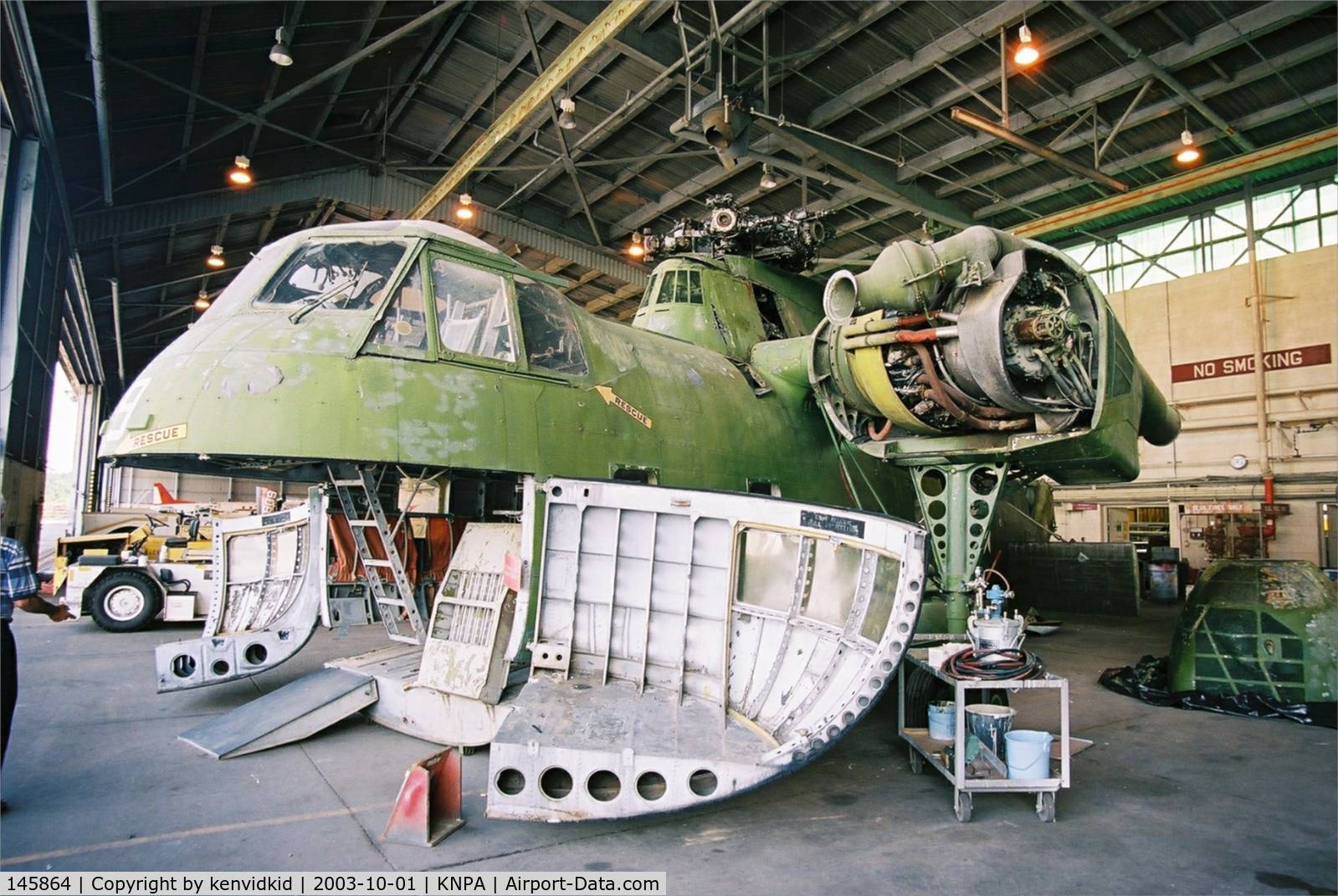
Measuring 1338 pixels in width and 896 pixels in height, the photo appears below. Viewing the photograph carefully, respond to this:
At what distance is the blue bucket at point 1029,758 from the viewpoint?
15.3 feet

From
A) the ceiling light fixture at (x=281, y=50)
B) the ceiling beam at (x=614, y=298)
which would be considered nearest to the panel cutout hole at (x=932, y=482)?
the ceiling light fixture at (x=281, y=50)

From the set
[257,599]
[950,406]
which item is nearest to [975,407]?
[950,406]

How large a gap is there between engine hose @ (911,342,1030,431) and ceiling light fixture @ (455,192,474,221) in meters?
14.8

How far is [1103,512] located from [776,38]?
20.8 metres

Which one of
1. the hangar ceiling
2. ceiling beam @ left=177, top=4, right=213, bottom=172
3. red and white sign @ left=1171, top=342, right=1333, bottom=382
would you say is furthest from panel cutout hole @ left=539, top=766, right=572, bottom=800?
red and white sign @ left=1171, top=342, right=1333, bottom=382

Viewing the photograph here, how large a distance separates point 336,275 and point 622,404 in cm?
251

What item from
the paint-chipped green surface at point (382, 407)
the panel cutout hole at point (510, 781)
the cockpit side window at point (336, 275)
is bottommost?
the panel cutout hole at point (510, 781)

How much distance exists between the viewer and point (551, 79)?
45.3ft

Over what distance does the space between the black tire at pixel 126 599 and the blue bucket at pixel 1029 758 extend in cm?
1370

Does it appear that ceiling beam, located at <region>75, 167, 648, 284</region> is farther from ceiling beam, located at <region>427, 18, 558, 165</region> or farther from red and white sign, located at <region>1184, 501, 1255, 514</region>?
red and white sign, located at <region>1184, 501, 1255, 514</region>

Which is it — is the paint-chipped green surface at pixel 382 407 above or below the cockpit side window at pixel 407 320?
below

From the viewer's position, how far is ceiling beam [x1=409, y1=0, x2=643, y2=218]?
12.1 meters

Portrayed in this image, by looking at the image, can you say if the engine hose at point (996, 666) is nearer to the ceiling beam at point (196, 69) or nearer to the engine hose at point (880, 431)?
the engine hose at point (880, 431)

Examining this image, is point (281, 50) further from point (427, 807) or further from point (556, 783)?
point (556, 783)
